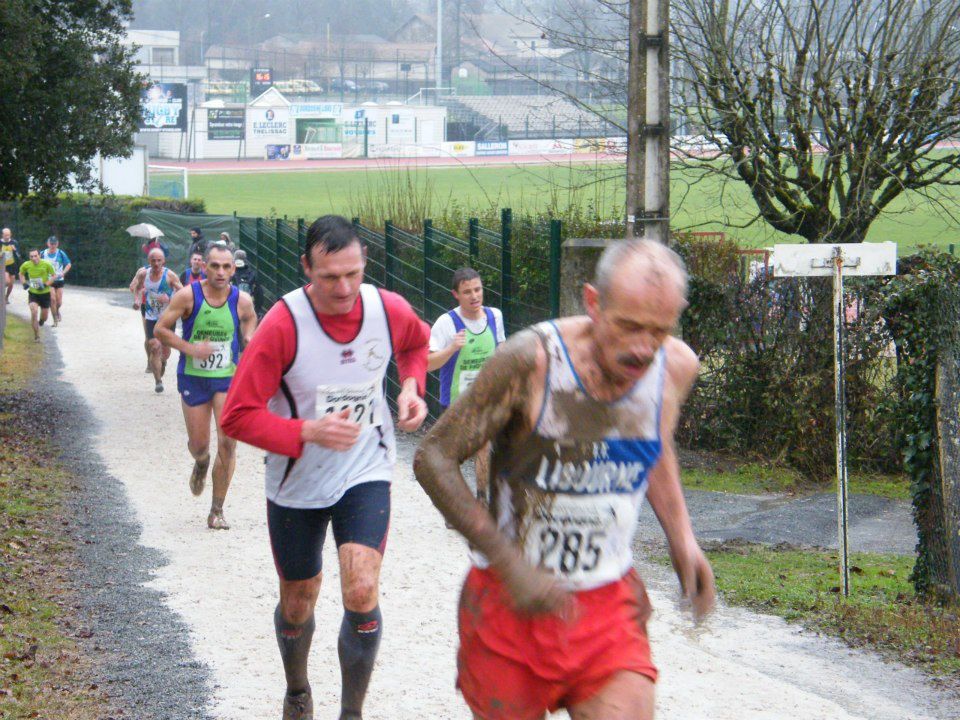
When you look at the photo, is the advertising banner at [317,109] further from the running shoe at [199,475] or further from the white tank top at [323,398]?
the white tank top at [323,398]

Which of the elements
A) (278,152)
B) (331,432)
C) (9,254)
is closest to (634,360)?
(331,432)

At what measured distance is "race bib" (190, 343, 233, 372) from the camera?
946cm

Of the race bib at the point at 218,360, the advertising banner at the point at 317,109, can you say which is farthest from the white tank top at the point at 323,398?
the advertising banner at the point at 317,109

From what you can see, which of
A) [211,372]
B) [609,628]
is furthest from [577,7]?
[609,628]

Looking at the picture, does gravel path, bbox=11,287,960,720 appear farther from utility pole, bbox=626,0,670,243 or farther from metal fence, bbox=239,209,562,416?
utility pole, bbox=626,0,670,243

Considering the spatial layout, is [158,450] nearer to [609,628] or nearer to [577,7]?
[577,7]

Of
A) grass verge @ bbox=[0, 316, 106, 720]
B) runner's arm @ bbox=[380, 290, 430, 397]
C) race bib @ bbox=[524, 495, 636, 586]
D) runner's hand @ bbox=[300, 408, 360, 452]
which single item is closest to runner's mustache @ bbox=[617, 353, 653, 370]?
race bib @ bbox=[524, 495, 636, 586]

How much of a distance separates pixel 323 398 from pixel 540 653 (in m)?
2.11

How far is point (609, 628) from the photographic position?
11.0 feet

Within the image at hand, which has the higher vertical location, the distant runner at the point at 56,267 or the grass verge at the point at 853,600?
the distant runner at the point at 56,267

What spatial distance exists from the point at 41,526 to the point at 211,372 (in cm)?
181

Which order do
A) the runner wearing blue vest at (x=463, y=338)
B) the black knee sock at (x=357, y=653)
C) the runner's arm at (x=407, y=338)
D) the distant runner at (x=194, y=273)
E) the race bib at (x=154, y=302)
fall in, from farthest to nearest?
the race bib at (x=154, y=302), the distant runner at (x=194, y=273), the runner wearing blue vest at (x=463, y=338), the runner's arm at (x=407, y=338), the black knee sock at (x=357, y=653)

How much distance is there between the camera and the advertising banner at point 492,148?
9625 cm

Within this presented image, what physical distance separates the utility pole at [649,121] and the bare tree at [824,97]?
9.68 feet
